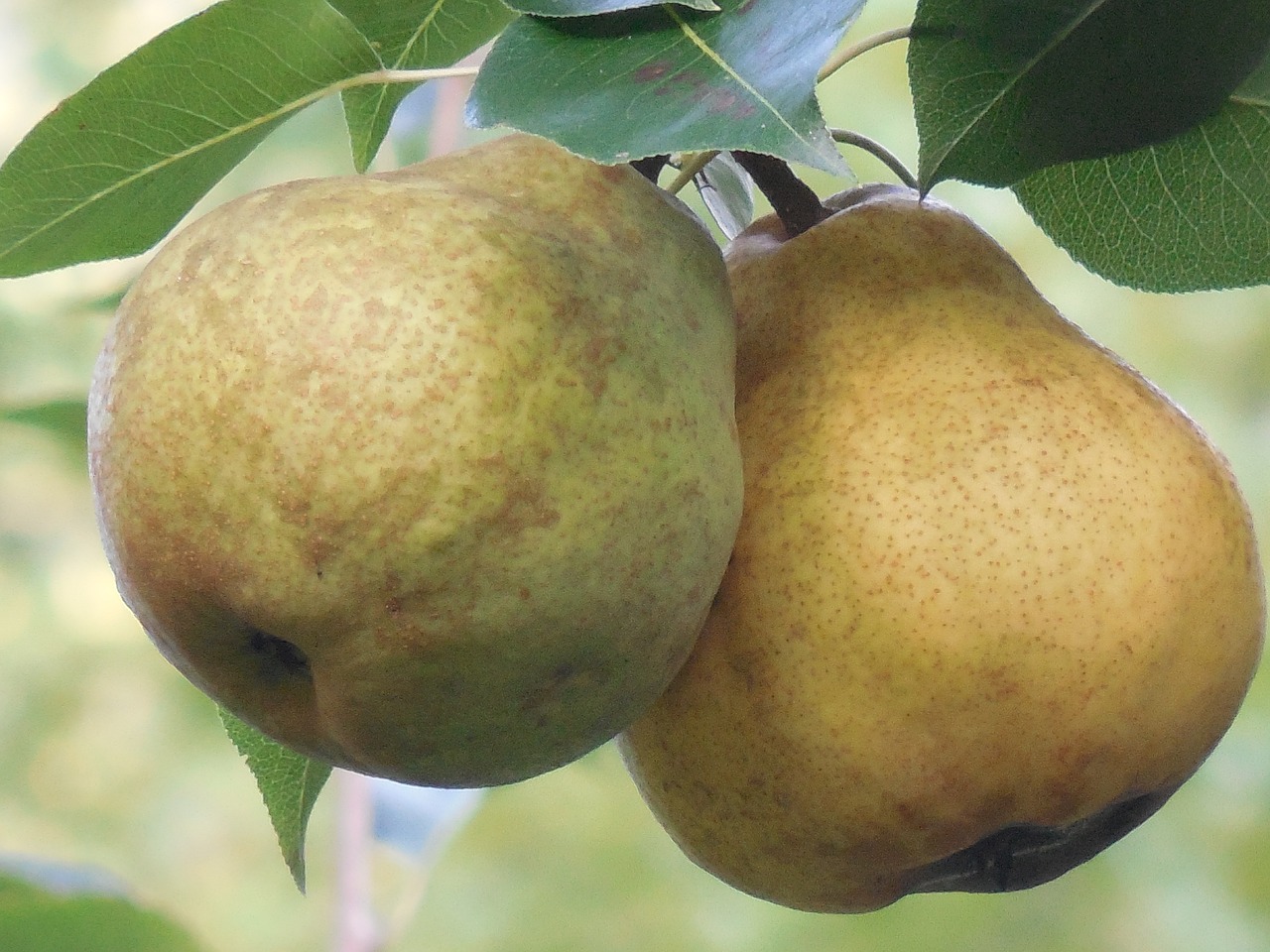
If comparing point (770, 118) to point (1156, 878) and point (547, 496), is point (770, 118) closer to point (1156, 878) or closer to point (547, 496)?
point (547, 496)

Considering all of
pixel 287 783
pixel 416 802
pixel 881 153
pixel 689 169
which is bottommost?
pixel 416 802

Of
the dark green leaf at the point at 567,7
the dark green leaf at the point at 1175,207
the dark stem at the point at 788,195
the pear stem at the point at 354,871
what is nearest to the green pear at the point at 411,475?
the dark green leaf at the point at 567,7

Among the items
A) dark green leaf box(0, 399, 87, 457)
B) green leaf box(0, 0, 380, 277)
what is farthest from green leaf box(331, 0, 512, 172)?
dark green leaf box(0, 399, 87, 457)

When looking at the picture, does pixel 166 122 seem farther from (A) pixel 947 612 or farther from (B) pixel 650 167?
(A) pixel 947 612

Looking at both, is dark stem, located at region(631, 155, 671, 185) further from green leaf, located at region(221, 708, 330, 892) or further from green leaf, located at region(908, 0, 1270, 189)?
green leaf, located at region(221, 708, 330, 892)

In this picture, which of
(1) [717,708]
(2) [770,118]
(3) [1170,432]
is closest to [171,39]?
(2) [770,118]

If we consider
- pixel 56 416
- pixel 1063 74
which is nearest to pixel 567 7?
pixel 1063 74
